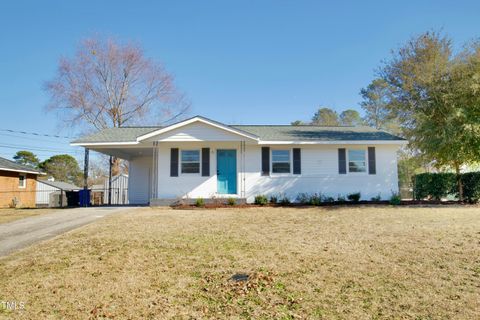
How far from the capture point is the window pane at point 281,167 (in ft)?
51.5

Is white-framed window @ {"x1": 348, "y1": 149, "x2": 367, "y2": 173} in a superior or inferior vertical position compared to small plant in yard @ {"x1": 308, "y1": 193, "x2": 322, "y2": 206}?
superior

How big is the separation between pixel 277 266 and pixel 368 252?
1933 mm

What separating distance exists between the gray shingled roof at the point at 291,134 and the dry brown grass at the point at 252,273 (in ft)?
26.3

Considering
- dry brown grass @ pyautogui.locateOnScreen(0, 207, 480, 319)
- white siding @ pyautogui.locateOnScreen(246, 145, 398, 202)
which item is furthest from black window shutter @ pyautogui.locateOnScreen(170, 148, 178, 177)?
dry brown grass @ pyautogui.locateOnScreen(0, 207, 480, 319)

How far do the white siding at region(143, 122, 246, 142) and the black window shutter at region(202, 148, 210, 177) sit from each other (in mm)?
993

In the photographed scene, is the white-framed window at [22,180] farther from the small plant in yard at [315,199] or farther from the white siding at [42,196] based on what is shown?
the small plant in yard at [315,199]

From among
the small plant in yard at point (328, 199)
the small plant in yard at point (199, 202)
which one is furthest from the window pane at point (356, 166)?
the small plant in yard at point (199, 202)

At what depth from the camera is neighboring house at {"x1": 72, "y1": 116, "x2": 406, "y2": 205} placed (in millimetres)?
15266

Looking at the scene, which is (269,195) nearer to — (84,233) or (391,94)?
(84,233)

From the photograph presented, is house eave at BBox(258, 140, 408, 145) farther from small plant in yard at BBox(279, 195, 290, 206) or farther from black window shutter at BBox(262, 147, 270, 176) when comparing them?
small plant in yard at BBox(279, 195, 290, 206)

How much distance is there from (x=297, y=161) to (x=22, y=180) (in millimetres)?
21998

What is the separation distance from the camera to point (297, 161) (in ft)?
51.5

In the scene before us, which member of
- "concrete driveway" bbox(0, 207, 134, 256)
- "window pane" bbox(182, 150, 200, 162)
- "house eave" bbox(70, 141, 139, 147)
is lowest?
"concrete driveway" bbox(0, 207, 134, 256)

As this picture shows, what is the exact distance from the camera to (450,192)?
16203mm
